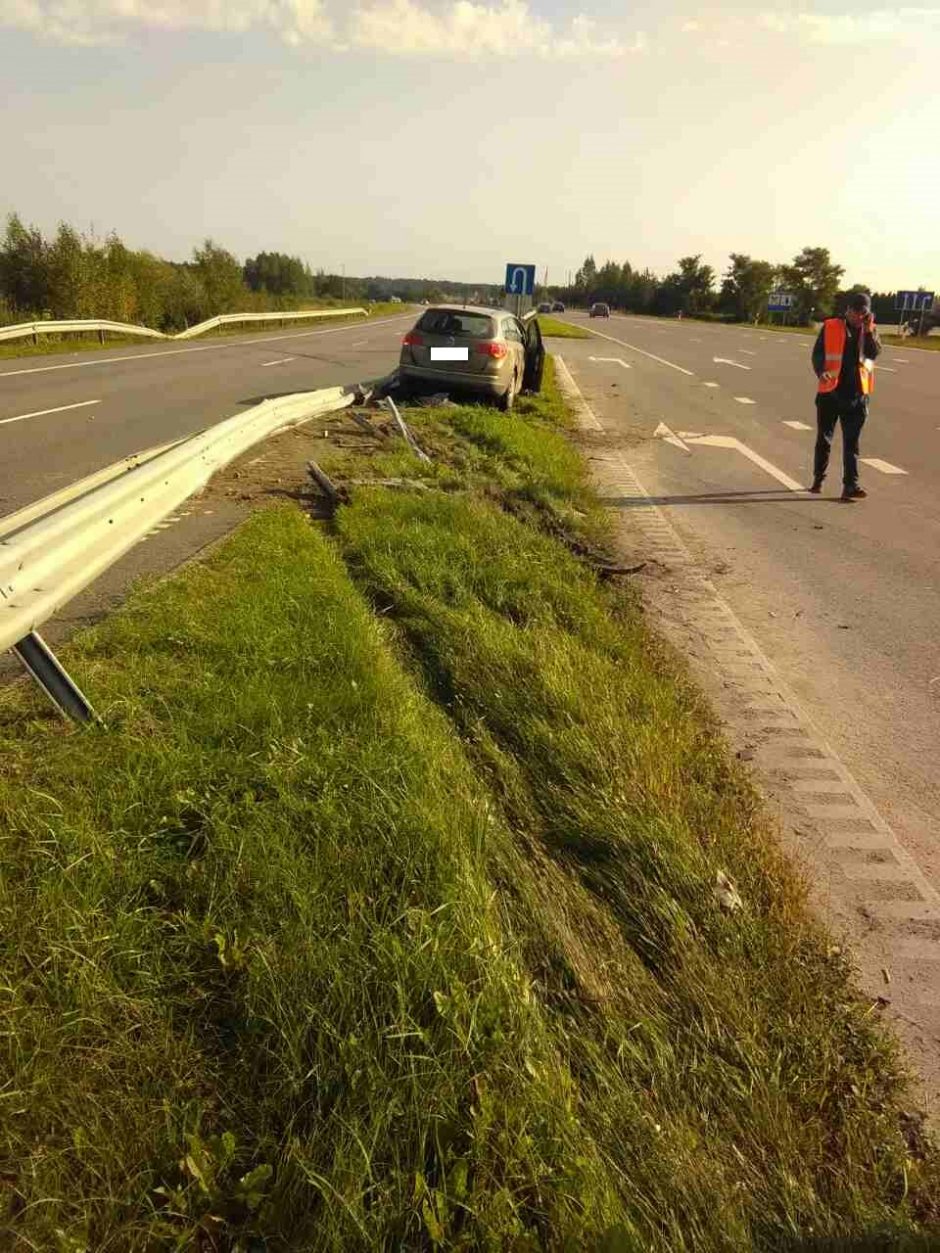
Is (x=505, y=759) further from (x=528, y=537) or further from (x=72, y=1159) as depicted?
(x=528, y=537)

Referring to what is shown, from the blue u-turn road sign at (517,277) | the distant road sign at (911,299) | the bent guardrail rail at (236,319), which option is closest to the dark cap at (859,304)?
the blue u-turn road sign at (517,277)

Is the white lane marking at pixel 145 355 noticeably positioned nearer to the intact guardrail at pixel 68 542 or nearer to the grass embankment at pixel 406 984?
the intact guardrail at pixel 68 542

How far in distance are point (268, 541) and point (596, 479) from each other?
5036 millimetres

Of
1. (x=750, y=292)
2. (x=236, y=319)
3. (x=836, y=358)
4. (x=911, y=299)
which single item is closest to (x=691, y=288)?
(x=750, y=292)

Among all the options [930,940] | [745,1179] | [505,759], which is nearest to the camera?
[745,1179]

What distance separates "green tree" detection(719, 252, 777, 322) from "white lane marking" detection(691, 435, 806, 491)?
84445mm

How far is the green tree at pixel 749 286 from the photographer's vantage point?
88.4m

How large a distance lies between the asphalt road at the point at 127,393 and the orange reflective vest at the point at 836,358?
7.41 metres

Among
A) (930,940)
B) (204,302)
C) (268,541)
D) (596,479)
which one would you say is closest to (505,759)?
(930,940)

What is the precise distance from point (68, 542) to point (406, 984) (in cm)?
194

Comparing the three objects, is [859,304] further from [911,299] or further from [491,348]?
[911,299]

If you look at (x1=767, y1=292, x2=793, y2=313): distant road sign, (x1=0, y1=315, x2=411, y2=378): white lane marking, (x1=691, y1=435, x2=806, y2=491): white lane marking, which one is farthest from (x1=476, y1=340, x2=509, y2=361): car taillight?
(x1=767, y1=292, x2=793, y2=313): distant road sign

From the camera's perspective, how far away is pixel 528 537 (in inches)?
238

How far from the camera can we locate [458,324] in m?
11.9
